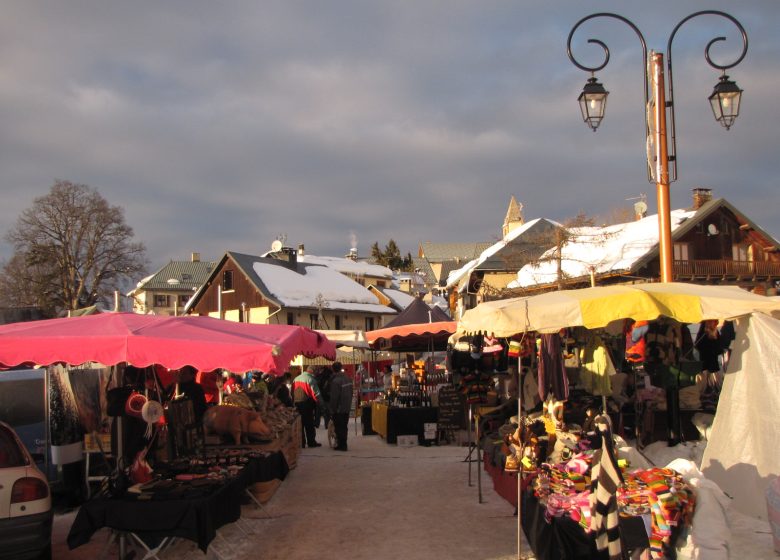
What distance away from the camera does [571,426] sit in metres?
7.69

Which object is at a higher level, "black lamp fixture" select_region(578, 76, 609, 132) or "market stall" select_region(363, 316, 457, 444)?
"black lamp fixture" select_region(578, 76, 609, 132)

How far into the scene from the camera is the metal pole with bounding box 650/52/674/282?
912 cm

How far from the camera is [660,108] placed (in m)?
9.34

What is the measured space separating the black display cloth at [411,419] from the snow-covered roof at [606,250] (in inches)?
578

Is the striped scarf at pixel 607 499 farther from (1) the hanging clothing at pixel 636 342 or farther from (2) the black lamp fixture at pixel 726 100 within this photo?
(2) the black lamp fixture at pixel 726 100

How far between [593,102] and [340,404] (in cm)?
850

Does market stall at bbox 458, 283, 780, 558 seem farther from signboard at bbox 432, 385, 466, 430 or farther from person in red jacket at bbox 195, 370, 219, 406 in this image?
signboard at bbox 432, 385, 466, 430

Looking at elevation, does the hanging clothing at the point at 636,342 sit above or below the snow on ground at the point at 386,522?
above

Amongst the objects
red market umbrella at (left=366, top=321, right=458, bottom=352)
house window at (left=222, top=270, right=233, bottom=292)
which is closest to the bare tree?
house window at (left=222, top=270, right=233, bottom=292)

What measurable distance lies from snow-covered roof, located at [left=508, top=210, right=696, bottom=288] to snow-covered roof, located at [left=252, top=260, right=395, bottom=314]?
15.2 meters

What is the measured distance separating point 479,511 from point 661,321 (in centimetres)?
332

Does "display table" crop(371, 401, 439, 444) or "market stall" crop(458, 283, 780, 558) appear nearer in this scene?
"market stall" crop(458, 283, 780, 558)

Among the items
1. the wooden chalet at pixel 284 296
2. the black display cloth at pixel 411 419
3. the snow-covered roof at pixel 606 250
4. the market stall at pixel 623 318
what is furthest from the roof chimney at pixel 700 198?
Answer: the market stall at pixel 623 318

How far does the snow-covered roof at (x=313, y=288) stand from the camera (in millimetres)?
44500
